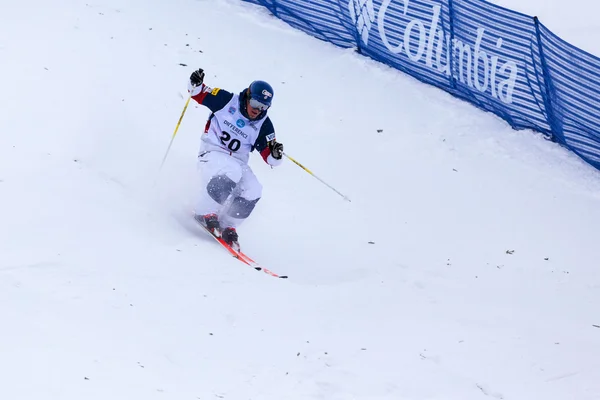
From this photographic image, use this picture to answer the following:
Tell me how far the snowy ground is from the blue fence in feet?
0.78

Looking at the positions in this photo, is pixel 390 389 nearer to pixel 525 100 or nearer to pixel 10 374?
pixel 10 374

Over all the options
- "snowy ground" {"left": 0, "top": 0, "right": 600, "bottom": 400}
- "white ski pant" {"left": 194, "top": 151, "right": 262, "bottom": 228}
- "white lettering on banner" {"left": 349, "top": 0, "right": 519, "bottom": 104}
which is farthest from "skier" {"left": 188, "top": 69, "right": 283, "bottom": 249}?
"white lettering on banner" {"left": 349, "top": 0, "right": 519, "bottom": 104}

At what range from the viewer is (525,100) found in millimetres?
10133

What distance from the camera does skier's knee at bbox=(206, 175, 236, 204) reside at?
7891 millimetres

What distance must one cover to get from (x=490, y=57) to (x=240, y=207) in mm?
3801

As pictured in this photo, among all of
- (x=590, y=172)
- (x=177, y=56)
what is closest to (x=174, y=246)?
(x=177, y=56)

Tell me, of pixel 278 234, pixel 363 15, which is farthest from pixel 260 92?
pixel 363 15

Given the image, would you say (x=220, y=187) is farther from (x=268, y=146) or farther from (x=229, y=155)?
(x=268, y=146)

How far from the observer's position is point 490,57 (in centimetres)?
1012

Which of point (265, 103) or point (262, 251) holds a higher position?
point (265, 103)

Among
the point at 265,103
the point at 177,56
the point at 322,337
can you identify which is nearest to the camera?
the point at 322,337

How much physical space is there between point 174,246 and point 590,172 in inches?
197

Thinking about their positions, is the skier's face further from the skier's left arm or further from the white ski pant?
the white ski pant

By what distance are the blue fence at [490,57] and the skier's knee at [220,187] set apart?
12.6ft
